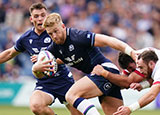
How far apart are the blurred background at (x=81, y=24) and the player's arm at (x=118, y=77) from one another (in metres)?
7.89

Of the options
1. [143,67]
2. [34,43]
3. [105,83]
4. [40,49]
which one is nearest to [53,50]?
[40,49]

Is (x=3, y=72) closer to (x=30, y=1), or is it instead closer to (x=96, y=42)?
(x=30, y=1)

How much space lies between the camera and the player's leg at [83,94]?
6.77m

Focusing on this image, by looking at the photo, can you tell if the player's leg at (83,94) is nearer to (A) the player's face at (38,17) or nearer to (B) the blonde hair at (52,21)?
(B) the blonde hair at (52,21)

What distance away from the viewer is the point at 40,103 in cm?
776

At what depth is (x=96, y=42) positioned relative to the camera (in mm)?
7020

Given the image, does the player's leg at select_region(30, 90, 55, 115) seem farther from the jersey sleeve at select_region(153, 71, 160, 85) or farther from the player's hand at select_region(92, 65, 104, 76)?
the jersey sleeve at select_region(153, 71, 160, 85)

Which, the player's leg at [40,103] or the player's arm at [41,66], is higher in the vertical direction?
the player's arm at [41,66]

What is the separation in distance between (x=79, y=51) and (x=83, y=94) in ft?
2.46

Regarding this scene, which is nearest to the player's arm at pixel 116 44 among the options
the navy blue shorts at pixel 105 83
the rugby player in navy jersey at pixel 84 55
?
the rugby player in navy jersey at pixel 84 55

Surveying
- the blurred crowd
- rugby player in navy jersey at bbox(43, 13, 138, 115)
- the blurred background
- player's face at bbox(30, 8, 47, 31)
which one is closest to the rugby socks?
rugby player in navy jersey at bbox(43, 13, 138, 115)

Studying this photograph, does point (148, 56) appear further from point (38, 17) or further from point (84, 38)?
point (38, 17)

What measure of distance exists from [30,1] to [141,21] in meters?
4.36

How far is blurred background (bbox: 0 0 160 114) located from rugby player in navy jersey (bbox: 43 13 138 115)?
25.2 feet
